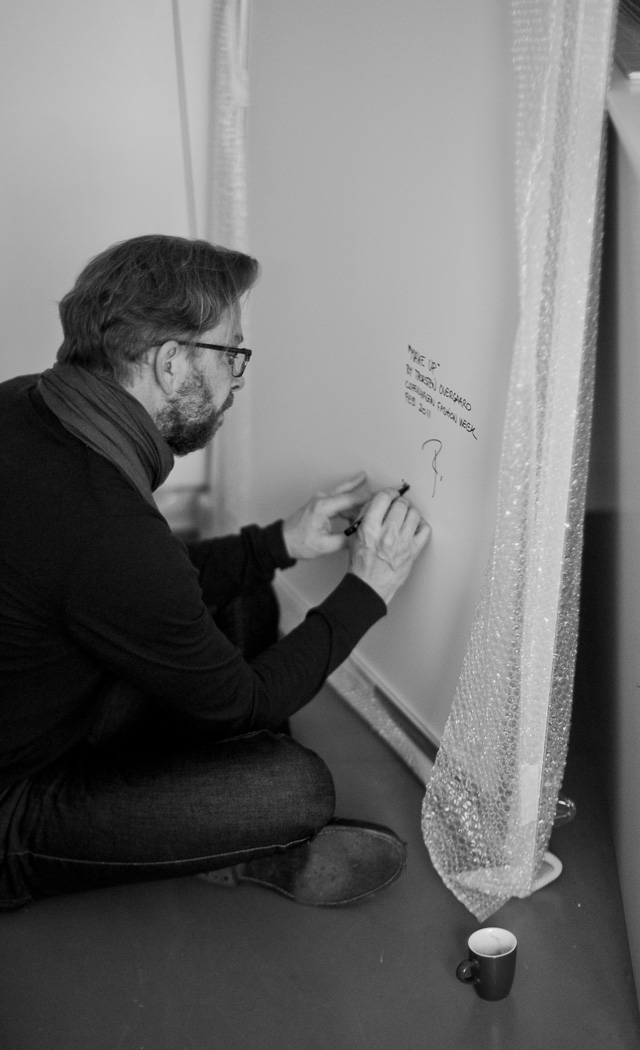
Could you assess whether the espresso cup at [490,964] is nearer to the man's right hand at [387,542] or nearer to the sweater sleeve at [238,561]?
the man's right hand at [387,542]

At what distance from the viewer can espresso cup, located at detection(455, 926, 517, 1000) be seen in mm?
1258

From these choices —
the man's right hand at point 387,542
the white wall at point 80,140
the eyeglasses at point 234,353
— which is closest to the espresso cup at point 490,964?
the man's right hand at point 387,542

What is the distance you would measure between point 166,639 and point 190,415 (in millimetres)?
333

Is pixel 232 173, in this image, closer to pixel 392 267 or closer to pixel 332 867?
pixel 392 267

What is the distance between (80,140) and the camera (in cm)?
201

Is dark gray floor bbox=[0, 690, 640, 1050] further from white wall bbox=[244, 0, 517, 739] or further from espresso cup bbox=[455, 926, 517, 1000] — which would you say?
white wall bbox=[244, 0, 517, 739]

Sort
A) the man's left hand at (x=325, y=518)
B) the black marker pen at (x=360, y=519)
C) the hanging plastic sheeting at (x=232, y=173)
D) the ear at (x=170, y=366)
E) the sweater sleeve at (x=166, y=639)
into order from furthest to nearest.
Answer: the hanging plastic sheeting at (x=232, y=173)
the man's left hand at (x=325, y=518)
the black marker pen at (x=360, y=519)
the ear at (x=170, y=366)
the sweater sleeve at (x=166, y=639)

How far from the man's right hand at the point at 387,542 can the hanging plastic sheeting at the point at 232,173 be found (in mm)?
648

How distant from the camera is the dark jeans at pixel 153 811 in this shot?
1.38 m

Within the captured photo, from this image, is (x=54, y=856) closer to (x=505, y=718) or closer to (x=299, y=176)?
(x=505, y=718)

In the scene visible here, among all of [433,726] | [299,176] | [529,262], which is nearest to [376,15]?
[299,176]

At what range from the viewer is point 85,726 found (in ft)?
4.80

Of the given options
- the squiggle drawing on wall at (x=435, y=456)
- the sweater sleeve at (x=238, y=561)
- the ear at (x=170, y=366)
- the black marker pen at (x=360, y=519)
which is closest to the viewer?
the ear at (x=170, y=366)

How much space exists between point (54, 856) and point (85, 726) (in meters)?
0.19
